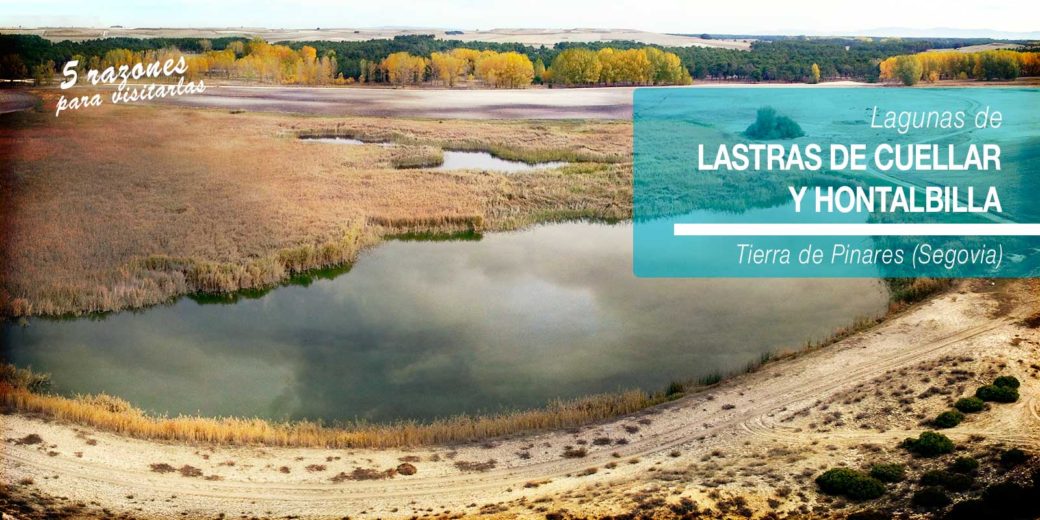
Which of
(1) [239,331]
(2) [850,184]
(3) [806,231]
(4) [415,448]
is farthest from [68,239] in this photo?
(2) [850,184]

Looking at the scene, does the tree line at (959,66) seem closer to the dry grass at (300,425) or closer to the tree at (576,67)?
the tree at (576,67)

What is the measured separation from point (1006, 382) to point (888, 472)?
4433 mm

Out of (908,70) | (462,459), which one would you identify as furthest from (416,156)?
(462,459)

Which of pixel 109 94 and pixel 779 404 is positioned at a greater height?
pixel 109 94

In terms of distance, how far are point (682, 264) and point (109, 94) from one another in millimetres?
21004

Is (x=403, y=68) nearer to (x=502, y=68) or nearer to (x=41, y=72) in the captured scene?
(x=502, y=68)

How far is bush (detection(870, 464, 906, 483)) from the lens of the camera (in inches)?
490

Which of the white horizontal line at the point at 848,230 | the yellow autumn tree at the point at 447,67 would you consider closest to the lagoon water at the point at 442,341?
the white horizontal line at the point at 848,230

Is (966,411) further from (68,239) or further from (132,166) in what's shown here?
(132,166)

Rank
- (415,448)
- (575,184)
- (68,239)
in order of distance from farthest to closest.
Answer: (575,184)
(68,239)
(415,448)

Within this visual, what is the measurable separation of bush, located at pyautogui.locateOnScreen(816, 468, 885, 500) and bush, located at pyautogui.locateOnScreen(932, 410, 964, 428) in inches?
103

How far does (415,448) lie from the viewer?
14219mm

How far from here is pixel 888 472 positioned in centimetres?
1252

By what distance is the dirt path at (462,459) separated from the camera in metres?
12.4
